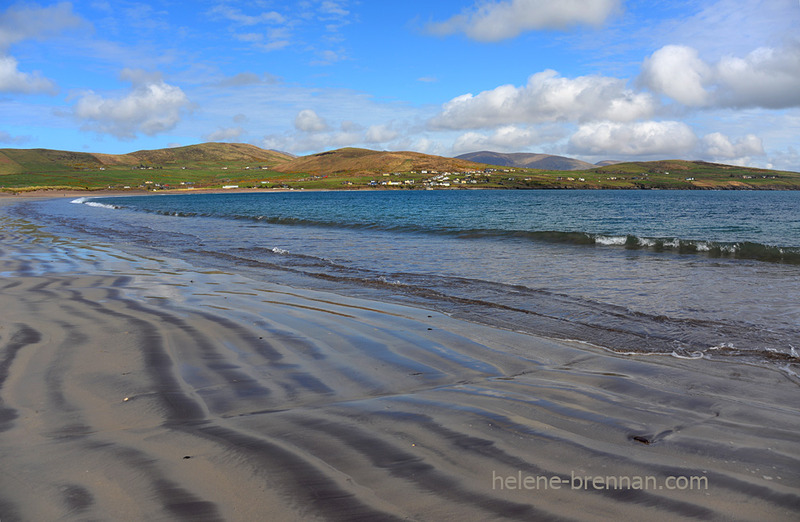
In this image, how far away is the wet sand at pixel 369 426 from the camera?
3.25 metres

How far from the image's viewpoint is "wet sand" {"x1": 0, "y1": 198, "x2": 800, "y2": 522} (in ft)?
10.6

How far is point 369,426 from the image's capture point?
4.48 m

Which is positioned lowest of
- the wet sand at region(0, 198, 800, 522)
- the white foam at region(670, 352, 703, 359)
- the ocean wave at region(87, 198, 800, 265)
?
the white foam at region(670, 352, 703, 359)

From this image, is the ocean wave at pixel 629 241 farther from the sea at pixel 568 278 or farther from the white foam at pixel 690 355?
the white foam at pixel 690 355

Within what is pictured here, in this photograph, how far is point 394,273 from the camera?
15812 mm

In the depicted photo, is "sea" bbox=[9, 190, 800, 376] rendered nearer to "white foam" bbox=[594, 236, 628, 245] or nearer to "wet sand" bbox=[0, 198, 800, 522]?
"white foam" bbox=[594, 236, 628, 245]

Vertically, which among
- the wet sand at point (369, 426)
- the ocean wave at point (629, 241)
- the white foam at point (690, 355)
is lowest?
the white foam at point (690, 355)

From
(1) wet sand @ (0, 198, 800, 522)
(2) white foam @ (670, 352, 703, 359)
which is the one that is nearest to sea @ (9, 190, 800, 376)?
(2) white foam @ (670, 352, 703, 359)

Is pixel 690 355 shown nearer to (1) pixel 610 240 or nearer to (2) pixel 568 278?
(2) pixel 568 278

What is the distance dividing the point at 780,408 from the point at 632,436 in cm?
221

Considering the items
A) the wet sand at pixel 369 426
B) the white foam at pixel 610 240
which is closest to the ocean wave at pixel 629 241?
the white foam at pixel 610 240

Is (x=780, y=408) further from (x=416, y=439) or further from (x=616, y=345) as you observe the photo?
(x=416, y=439)

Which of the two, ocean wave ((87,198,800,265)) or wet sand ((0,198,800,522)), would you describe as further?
ocean wave ((87,198,800,265))

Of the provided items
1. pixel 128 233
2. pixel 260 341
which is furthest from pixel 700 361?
pixel 128 233
